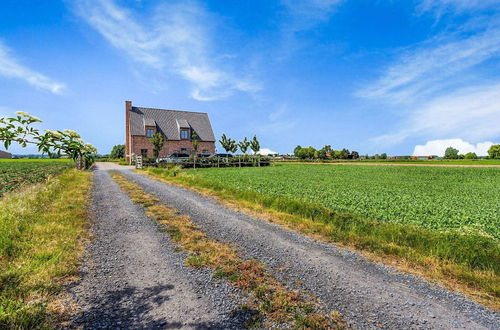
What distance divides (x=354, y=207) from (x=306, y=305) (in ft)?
20.6

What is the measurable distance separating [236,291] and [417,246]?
14.7 feet

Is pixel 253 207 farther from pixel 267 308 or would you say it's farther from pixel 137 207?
pixel 267 308

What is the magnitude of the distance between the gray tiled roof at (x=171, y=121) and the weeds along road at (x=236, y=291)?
4557 cm

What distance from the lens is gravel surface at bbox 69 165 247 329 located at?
327cm

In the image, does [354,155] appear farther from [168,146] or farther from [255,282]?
[255,282]

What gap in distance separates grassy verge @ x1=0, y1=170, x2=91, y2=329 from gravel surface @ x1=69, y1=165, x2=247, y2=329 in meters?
0.32

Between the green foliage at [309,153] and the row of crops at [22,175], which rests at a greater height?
the green foliage at [309,153]

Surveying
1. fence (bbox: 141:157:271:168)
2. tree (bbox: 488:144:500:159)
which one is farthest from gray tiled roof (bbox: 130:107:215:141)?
tree (bbox: 488:144:500:159)

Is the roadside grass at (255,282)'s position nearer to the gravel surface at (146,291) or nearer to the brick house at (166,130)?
the gravel surface at (146,291)

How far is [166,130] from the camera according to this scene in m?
50.1

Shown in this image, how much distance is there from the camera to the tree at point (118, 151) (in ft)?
312

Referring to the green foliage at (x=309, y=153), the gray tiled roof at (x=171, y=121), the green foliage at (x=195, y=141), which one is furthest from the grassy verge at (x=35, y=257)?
the green foliage at (x=309, y=153)

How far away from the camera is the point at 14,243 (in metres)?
5.51

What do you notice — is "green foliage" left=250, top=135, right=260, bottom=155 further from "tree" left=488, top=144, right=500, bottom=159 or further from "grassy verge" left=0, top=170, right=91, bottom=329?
"tree" left=488, top=144, right=500, bottom=159
